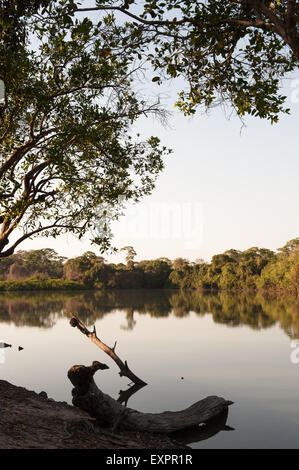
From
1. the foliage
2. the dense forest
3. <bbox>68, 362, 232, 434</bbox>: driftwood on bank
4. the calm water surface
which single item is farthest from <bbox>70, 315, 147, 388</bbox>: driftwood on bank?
the foliage

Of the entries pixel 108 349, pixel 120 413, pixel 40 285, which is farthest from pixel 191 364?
pixel 40 285

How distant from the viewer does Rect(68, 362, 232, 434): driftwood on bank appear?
9438 mm

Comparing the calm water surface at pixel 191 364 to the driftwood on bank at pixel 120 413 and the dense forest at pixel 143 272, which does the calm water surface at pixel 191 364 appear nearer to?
the driftwood on bank at pixel 120 413

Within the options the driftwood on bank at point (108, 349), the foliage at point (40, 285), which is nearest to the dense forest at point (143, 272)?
the foliage at point (40, 285)

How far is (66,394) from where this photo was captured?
13.5 metres

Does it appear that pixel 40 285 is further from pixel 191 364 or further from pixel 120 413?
pixel 120 413

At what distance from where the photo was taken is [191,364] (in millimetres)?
19094

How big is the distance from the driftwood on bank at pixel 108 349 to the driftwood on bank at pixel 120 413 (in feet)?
11.7

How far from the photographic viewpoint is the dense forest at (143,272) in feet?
259

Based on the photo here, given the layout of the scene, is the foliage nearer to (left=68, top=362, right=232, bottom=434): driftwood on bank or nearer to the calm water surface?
the calm water surface

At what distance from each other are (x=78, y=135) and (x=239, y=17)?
4.52 metres
